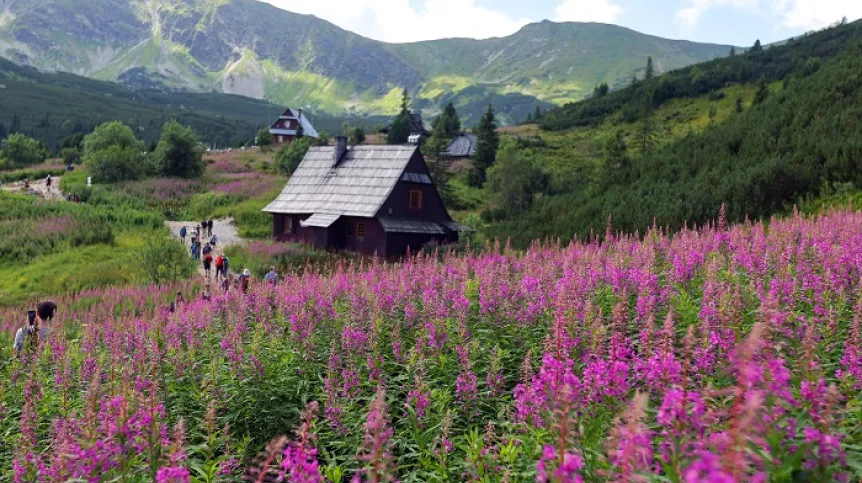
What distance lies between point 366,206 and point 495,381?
119ft

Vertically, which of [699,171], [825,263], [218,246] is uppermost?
[699,171]

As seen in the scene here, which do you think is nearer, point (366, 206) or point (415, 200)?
point (366, 206)

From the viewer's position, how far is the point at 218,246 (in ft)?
139

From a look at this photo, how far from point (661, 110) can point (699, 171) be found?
76.3m

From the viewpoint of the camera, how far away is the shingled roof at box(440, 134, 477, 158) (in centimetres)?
9512

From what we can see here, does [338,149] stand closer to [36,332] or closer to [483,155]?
[483,155]

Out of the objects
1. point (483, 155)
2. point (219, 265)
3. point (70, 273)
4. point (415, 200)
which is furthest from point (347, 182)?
point (483, 155)

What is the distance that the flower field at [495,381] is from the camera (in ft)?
10.8

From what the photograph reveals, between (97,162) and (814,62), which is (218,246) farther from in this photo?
(814,62)

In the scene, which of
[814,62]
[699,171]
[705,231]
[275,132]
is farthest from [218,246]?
[275,132]

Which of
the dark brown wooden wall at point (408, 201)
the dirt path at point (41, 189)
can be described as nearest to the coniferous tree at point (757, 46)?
the dark brown wooden wall at point (408, 201)

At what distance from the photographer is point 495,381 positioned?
646 cm

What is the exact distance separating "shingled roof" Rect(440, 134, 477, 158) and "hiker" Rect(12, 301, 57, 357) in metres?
82.2

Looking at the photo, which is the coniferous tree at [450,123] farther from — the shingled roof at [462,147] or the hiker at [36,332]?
the hiker at [36,332]
